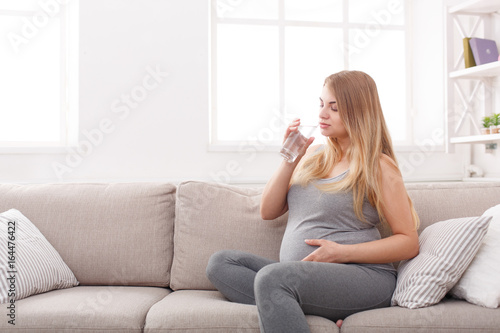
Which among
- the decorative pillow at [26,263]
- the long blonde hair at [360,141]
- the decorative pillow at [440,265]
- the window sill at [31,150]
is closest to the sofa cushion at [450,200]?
the long blonde hair at [360,141]

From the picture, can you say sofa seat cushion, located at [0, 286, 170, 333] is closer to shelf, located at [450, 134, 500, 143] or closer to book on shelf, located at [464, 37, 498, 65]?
shelf, located at [450, 134, 500, 143]

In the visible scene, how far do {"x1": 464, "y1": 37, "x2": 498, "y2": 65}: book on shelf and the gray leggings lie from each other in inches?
65.3

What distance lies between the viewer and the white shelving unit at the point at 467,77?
Answer: 9.18ft

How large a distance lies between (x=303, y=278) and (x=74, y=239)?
0.95m

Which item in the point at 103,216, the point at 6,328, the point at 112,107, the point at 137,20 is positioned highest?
the point at 137,20

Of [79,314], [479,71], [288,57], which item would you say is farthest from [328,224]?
[288,57]

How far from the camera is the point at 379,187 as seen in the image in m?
1.64

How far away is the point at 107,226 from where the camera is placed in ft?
6.36

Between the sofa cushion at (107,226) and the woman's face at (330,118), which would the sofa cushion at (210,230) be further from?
the woman's face at (330,118)

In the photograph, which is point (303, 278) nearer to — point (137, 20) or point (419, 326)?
point (419, 326)

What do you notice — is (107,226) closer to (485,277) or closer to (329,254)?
(329,254)

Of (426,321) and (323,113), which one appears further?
(323,113)

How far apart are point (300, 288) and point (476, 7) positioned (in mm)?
2178

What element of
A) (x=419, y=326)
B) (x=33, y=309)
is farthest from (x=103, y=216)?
(x=419, y=326)
